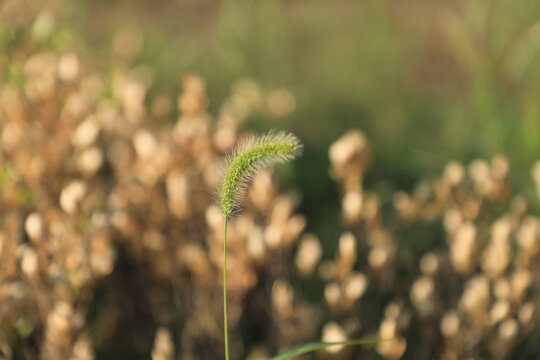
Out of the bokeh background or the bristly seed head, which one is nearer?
the bristly seed head

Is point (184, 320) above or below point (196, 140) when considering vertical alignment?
below

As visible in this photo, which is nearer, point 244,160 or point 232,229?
point 244,160

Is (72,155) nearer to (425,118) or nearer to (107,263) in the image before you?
(107,263)

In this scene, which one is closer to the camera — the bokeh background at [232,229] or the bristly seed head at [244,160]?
the bristly seed head at [244,160]

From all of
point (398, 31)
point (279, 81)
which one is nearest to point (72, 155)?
point (279, 81)

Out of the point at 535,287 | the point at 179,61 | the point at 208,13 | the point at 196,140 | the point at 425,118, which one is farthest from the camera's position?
the point at 208,13

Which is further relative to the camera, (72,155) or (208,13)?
(208,13)

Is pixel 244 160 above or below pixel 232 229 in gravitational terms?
below

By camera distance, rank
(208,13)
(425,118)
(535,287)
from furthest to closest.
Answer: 1. (208,13)
2. (425,118)
3. (535,287)
